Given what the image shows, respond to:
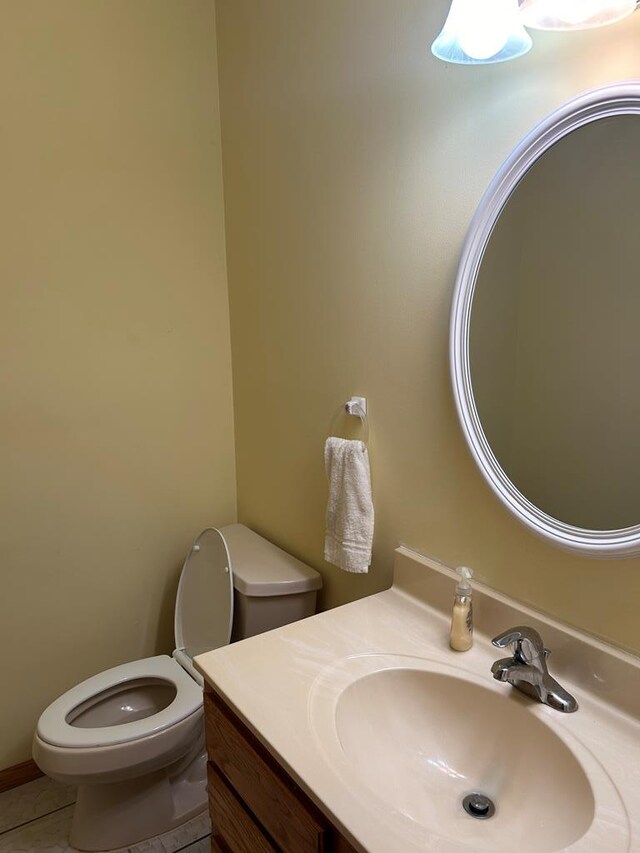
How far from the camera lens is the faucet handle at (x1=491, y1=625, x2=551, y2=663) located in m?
1.03

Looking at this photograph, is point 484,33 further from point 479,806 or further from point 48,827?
point 48,827

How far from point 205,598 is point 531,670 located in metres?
1.12

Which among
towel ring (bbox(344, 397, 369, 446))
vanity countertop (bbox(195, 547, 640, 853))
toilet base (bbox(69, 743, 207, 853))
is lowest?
toilet base (bbox(69, 743, 207, 853))

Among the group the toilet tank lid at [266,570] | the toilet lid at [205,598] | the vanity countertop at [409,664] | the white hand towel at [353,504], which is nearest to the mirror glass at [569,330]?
the vanity countertop at [409,664]

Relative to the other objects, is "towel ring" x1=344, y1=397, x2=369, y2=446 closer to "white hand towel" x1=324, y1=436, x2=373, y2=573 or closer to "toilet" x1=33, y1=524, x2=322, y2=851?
"white hand towel" x1=324, y1=436, x2=373, y2=573

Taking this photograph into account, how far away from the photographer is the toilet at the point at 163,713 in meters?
1.59

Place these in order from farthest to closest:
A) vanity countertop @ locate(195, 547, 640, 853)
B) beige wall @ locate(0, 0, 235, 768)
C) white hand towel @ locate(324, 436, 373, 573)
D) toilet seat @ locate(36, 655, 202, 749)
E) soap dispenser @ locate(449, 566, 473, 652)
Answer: beige wall @ locate(0, 0, 235, 768) < toilet seat @ locate(36, 655, 202, 749) < white hand towel @ locate(324, 436, 373, 573) < soap dispenser @ locate(449, 566, 473, 652) < vanity countertop @ locate(195, 547, 640, 853)

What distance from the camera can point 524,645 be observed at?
3.38ft

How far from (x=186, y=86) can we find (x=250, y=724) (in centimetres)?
179

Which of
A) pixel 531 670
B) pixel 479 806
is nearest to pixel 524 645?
pixel 531 670

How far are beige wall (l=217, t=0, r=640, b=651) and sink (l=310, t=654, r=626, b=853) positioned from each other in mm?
205

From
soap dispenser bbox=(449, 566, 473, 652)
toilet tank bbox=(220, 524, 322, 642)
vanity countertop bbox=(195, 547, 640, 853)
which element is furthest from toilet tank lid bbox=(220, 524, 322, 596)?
soap dispenser bbox=(449, 566, 473, 652)

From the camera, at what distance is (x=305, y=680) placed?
111 cm

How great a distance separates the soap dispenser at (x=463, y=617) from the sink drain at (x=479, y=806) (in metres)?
0.25
